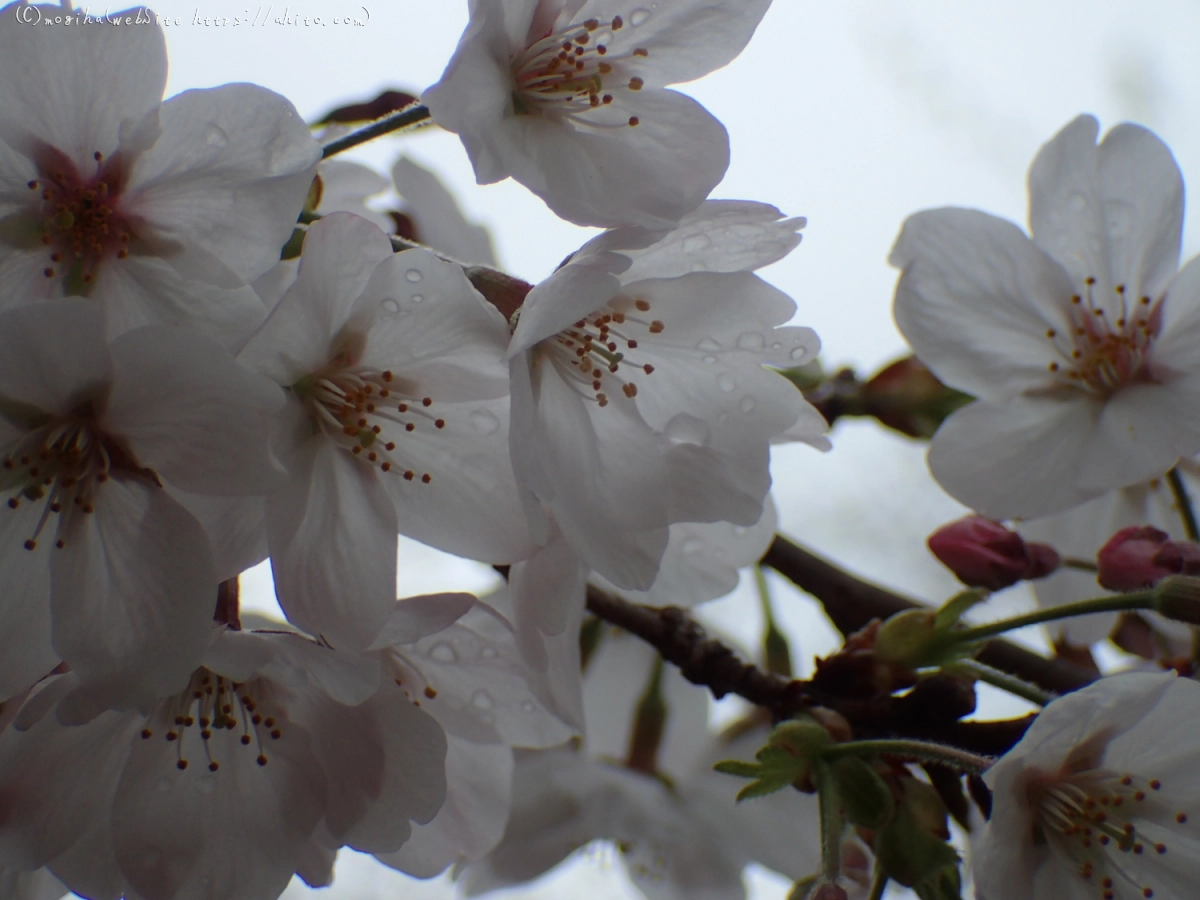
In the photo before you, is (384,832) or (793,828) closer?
(384,832)

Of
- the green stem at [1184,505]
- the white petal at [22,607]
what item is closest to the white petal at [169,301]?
the white petal at [22,607]

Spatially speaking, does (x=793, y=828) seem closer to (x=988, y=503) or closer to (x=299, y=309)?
(x=988, y=503)

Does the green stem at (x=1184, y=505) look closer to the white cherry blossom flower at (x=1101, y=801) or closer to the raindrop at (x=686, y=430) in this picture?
the white cherry blossom flower at (x=1101, y=801)

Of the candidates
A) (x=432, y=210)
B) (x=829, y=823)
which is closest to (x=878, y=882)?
(x=829, y=823)

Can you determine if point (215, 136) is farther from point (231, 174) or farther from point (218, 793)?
point (218, 793)

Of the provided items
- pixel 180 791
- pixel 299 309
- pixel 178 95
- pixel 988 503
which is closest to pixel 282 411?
pixel 299 309

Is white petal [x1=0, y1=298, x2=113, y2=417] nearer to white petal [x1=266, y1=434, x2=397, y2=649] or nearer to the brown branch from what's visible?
white petal [x1=266, y1=434, x2=397, y2=649]
